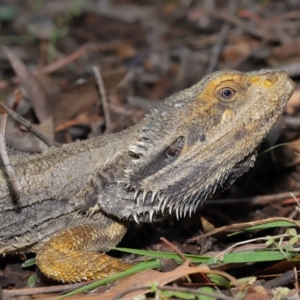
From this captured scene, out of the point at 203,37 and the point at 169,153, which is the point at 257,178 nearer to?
the point at 169,153

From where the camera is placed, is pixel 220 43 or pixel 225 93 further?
pixel 220 43

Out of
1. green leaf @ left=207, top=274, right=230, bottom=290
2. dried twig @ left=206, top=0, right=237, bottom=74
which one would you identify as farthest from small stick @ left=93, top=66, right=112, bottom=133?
green leaf @ left=207, top=274, right=230, bottom=290

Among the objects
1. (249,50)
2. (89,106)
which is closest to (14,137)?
(89,106)

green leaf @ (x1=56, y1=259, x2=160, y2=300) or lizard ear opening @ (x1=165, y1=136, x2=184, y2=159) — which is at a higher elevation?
lizard ear opening @ (x1=165, y1=136, x2=184, y2=159)

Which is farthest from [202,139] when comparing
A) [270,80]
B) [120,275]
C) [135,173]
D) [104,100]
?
[104,100]

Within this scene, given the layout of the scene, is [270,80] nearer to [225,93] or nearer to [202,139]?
[225,93]

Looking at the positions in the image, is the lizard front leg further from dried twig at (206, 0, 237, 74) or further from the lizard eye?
dried twig at (206, 0, 237, 74)

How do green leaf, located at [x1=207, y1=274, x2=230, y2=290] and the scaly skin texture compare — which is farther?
the scaly skin texture

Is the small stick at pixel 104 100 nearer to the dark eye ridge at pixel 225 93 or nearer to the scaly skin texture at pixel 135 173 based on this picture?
the scaly skin texture at pixel 135 173
